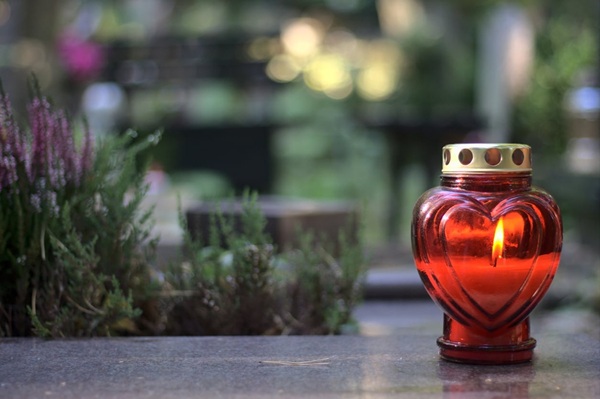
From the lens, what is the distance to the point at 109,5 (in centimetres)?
2441

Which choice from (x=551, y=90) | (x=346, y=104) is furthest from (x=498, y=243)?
(x=346, y=104)

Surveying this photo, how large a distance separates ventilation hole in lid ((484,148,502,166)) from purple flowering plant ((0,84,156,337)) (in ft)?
2.88

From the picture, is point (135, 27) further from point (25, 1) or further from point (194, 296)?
point (194, 296)

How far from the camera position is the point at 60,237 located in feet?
8.10

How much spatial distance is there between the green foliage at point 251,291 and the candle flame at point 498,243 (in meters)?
0.82

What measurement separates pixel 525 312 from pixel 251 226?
94 centimetres

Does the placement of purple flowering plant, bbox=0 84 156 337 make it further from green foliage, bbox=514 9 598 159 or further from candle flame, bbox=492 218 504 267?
green foliage, bbox=514 9 598 159

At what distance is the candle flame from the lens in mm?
1968

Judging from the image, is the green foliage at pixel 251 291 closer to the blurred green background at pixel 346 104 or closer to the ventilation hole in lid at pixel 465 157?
the ventilation hole in lid at pixel 465 157

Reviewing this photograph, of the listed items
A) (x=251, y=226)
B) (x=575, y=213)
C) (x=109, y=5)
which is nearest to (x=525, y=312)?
(x=251, y=226)

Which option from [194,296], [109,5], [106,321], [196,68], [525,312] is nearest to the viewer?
[525,312]

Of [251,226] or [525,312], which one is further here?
[251,226]

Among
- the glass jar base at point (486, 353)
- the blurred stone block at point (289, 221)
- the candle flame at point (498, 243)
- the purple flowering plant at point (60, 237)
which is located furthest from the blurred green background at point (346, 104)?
the candle flame at point (498, 243)

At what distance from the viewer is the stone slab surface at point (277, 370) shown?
1822 millimetres
